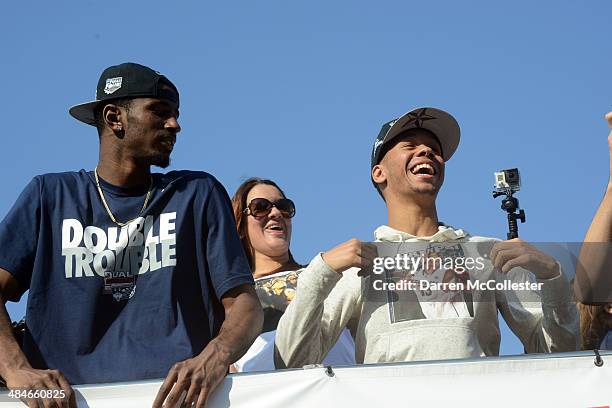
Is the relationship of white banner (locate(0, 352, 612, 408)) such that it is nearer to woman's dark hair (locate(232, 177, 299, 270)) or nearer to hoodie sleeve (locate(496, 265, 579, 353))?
hoodie sleeve (locate(496, 265, 579, 353))

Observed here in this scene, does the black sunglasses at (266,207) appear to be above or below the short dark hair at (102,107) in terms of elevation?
below

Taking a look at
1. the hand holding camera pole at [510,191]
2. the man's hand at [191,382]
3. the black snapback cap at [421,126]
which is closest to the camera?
the man's hand at [191,382]

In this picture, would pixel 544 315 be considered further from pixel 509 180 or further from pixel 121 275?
pixel 509 180

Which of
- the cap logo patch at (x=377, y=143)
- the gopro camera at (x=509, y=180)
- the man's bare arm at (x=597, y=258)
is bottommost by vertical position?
the man's bare arm at (x=597, y=258)

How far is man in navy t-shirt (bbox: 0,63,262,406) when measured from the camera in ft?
14.0

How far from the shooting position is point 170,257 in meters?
4.45

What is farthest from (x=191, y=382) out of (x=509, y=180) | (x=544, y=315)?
(x=509, y=180)

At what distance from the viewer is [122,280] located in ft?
14.5

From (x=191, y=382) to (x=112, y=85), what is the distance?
1.60 metres

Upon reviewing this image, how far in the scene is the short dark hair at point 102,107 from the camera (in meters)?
4.98

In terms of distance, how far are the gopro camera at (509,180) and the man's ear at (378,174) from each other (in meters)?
1.99

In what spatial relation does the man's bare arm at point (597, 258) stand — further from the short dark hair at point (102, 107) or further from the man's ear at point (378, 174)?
the short dark hair at point (102, 107)

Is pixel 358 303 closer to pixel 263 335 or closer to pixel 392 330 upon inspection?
pixel 392 330

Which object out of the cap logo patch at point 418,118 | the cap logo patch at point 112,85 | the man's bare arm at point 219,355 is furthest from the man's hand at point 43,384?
the cap logo patch at point 418,118
